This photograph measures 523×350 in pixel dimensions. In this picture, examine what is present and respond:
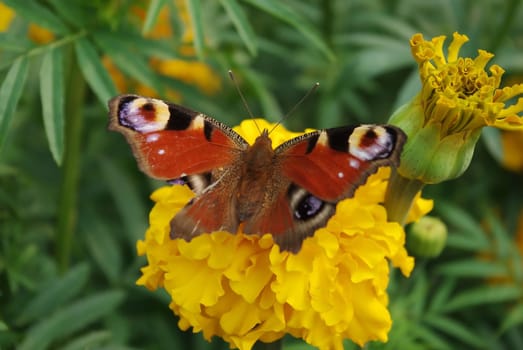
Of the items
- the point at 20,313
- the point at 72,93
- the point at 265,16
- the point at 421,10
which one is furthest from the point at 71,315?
the point at 421,10

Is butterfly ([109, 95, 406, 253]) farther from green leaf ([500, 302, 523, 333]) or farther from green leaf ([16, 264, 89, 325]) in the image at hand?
green leaf ([500, 302, 523, 333])

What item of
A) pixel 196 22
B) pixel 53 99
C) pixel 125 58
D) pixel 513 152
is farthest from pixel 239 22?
pixel 513 152

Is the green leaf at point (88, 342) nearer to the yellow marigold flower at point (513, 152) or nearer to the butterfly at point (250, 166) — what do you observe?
the butterfly at point (250, 166)

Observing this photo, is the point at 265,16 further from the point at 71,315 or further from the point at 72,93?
the point at 71,315

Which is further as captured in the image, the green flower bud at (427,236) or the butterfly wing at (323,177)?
the green flower bud at (427,236)

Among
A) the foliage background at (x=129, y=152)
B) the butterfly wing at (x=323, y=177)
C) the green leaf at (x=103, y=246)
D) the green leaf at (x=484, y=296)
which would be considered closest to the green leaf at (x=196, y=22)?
the foliage background at (x=129, y=152)

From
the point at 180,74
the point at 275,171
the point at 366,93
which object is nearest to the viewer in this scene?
the point at 275,171
